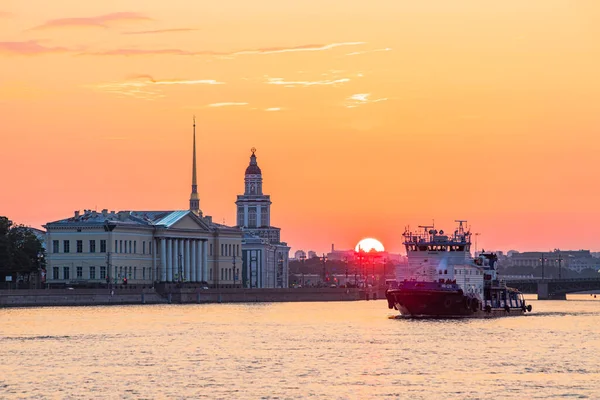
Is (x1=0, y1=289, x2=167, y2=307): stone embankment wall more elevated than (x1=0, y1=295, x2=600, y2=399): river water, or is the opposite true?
(x1=0, y1=289, x2=167, y2=307): stone embankment wall

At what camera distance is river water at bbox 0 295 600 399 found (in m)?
72.5

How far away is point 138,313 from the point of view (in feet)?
511

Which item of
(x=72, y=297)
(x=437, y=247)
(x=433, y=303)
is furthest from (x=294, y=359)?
(x=72, y=297)

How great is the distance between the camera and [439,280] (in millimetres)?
138625

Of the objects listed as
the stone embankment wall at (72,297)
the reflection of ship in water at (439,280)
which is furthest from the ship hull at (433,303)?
the stone embankment wall at (72,297)

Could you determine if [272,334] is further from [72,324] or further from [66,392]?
[66,392]

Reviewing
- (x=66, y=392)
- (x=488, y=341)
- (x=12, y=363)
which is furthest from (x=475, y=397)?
(x=488, y=341)

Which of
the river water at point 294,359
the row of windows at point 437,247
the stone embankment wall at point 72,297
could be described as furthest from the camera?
the stone embankment wall at point 72,297

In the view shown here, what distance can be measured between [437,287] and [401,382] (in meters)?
60.4

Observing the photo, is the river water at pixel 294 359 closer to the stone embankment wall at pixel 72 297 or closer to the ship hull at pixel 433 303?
the ship hull at pixel 433 303

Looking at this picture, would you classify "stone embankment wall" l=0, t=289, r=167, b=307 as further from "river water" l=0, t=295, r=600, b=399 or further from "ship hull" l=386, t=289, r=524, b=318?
"ship hull" l=386, t=289, r=524, b=318

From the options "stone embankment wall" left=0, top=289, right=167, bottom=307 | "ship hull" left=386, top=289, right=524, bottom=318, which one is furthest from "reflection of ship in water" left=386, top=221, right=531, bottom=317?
"stone embankment wall" left=0, top=289, right=167, bottom=307

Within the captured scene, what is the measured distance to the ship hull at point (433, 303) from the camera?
5374 inches

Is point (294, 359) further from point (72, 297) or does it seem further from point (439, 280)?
point (72, 297)
